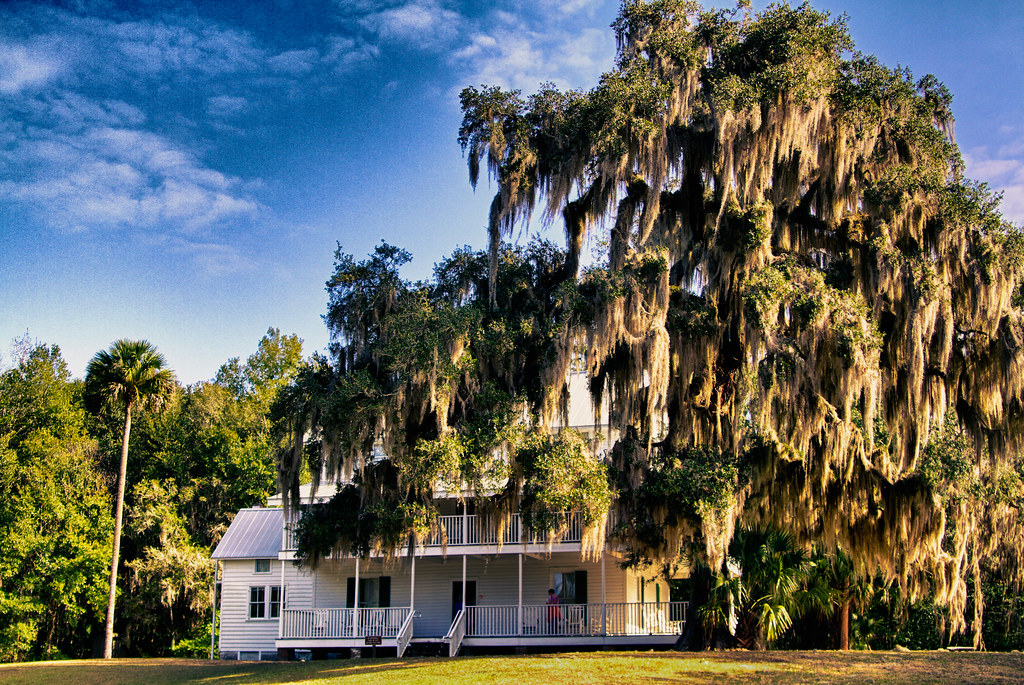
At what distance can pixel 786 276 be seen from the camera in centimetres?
1577

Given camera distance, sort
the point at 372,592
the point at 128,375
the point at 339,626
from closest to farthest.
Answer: the point at 339,626 → the point at 372,592 → the point at 128,375

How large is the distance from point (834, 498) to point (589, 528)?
480cm

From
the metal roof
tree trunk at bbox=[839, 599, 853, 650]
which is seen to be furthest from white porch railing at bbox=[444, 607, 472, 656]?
tree trunk at bbox=[839, 599, 853, 650]

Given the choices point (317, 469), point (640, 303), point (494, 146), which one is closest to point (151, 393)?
point (317, 469)

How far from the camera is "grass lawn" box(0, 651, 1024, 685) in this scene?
13875 mm

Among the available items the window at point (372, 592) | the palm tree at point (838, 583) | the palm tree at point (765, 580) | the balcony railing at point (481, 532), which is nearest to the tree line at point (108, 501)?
the window at point (372, 592)

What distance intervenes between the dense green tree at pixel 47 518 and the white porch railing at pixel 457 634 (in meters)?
17.4

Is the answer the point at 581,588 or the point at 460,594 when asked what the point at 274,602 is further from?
the point at 581,588

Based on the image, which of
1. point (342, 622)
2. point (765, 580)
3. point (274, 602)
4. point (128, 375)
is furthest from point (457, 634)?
point (128, 375)

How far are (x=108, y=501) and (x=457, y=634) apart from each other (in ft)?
65.2

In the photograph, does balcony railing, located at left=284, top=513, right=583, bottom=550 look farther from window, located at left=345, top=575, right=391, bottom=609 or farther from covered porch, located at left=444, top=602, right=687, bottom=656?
window, located at left=345, top=575, right=391, bottom=609

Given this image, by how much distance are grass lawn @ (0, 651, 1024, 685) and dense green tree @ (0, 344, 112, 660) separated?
46.0 feet

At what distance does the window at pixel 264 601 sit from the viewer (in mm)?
29031

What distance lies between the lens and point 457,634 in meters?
23.5
